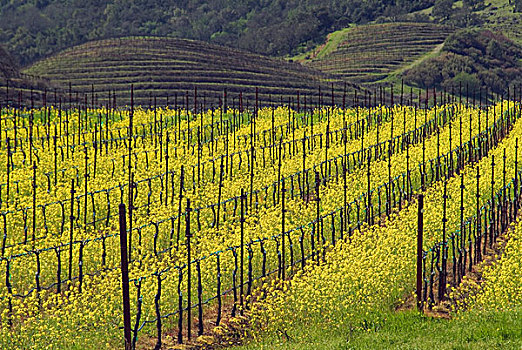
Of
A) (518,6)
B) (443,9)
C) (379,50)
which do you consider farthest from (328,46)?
(518,6)

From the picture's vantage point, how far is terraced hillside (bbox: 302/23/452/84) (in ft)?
380

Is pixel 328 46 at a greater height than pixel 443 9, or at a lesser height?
lesser

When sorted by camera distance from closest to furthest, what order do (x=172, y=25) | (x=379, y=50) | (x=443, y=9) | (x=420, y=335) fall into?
(x=420, y=335) → (x=379, y=50) → (x=443, y=9) → (x=172, y=25)

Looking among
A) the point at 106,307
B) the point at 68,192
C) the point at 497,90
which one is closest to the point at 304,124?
the point at 68,192

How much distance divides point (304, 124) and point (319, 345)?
30.4 metres

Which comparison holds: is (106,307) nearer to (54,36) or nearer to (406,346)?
(406,346)

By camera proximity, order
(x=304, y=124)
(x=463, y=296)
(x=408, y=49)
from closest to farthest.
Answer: (x=463, y=296), (x=304, y=124), (x=408, y=49)

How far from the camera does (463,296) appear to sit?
16.7m

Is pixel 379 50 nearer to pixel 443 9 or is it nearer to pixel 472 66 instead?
pixel 472 66

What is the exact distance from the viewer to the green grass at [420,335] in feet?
43.6

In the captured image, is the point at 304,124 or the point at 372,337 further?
the point at 304,124

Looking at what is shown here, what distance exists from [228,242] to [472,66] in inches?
3820

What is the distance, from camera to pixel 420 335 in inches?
545

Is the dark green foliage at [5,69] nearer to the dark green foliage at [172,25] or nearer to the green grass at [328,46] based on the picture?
the dark green foliage at [172,25]
